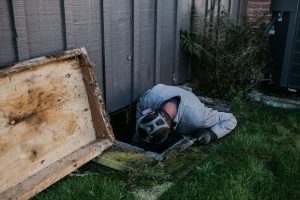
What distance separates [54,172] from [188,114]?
5.39 feet

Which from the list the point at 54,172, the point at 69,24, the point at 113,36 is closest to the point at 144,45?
the point at 113,36

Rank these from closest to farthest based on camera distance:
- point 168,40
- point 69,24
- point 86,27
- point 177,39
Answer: point 69,24 < point 86,27 < point 168,40 < point 177,39

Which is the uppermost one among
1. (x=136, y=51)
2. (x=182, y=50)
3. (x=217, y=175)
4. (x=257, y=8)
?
(x=257, y=8)

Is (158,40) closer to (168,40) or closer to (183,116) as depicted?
(168,40)

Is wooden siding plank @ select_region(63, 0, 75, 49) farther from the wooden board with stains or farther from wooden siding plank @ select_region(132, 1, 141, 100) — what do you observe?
wooden siding plank @ select_region(132, 1, 141, 100)

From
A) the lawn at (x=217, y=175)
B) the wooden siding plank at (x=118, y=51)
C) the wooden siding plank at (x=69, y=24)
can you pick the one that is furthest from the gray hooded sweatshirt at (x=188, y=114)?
the wooden siding plank at (x=69, y=24)

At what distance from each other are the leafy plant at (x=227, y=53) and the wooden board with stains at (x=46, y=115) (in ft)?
7.82

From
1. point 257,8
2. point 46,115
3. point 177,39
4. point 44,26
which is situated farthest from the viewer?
point 257,8

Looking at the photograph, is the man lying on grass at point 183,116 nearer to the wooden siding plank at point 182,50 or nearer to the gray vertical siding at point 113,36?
the gray vertical siding at point 113,36

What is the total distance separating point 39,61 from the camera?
3215 millimetres

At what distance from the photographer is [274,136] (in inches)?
179

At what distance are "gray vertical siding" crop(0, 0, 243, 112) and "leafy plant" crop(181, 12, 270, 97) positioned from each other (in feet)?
0.84

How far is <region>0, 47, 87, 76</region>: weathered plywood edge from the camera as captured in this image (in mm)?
2959

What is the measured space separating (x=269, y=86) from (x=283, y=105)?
2.23ft
